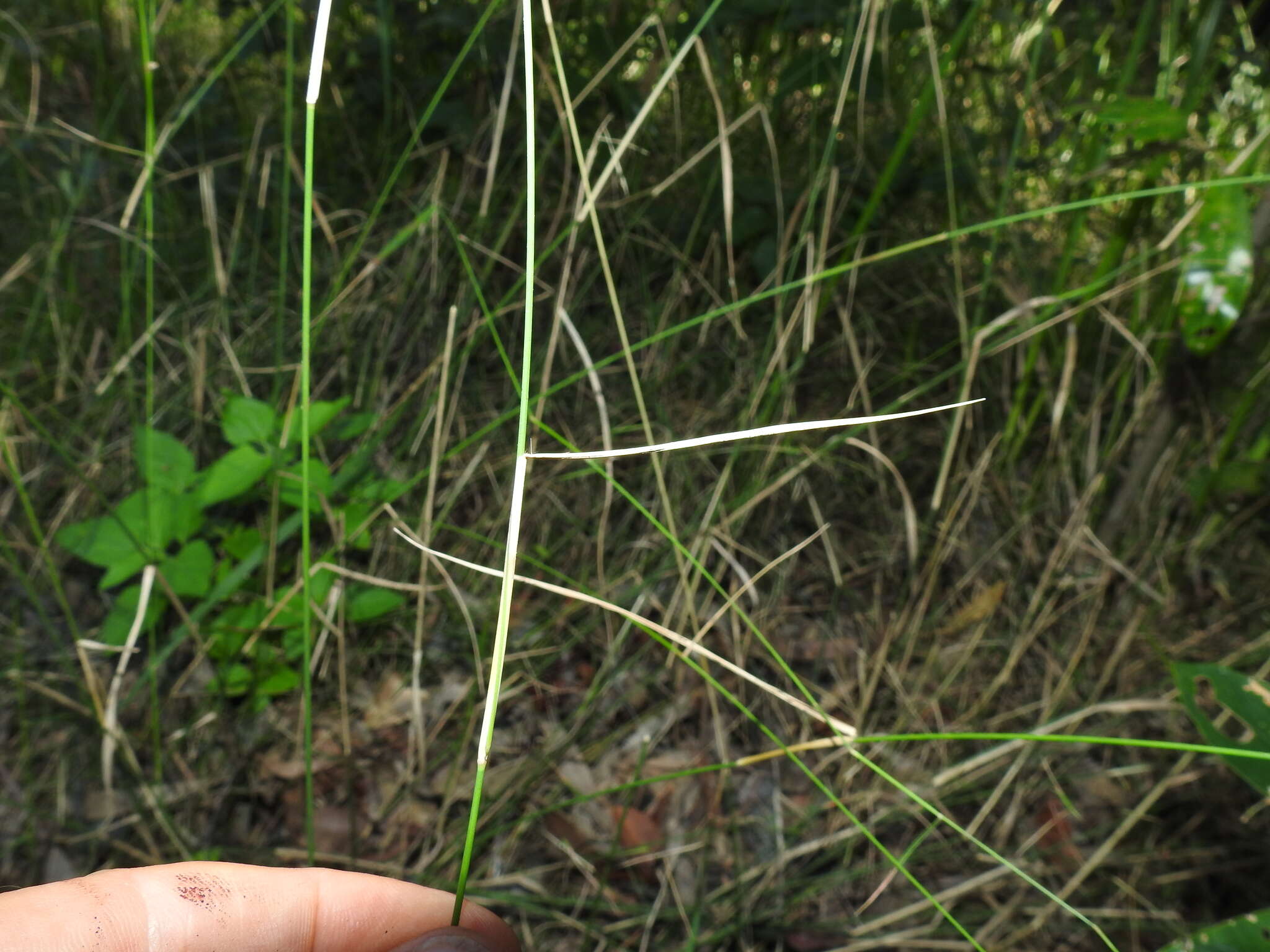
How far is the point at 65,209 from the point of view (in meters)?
1.48

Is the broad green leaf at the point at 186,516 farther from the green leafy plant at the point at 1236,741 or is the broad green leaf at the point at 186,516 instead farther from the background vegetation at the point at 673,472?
the green leafy plant at the point at 1236,741

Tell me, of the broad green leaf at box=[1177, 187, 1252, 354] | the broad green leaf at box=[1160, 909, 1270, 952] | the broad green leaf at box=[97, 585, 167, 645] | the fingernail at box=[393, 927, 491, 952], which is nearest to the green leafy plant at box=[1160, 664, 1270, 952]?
the broad green leaf at box=[1160, 909, 1270, 952]

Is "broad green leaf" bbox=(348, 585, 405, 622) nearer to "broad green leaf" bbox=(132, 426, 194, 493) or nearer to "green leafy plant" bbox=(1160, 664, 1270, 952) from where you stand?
"broad green leaf" bbox=(132, 426, 194, 493)

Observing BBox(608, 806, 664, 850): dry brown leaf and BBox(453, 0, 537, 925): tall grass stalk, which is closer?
BBox(453, 0, 537, 925): tall grass stalk

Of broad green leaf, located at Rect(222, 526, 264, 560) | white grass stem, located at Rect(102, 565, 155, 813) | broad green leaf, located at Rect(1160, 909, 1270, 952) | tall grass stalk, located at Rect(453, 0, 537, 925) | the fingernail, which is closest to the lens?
tall grass stalk, located at Rect(453, 0, 537, 925)

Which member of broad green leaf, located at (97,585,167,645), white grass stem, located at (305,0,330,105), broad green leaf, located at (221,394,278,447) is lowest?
broad green leaf, located at (97,585,167,645)

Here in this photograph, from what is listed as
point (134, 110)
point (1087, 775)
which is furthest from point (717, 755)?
point (134, 110)

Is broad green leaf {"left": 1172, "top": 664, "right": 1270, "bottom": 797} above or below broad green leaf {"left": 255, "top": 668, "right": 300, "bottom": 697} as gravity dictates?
above

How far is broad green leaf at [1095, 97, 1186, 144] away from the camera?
2.66ft

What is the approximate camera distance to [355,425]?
1.11 m

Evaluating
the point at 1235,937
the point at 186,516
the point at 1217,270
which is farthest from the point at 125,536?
the point at 1217,270

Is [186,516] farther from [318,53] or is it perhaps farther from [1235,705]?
[1235,705]

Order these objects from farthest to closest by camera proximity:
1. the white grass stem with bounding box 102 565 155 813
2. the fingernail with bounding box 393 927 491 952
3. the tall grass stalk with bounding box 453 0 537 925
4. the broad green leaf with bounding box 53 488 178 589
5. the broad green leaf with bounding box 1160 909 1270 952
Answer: the broad green leaf with bounding box 53 488 178 589, the white grass stem with bounding box 102 565 155 813, the broad green leaf with bounding box 1160 909 1270 952, the fingernail with bounding box 393 927 491 952, the tall grass stalk with bounding box 453 0 537 925

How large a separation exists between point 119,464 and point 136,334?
29cm
